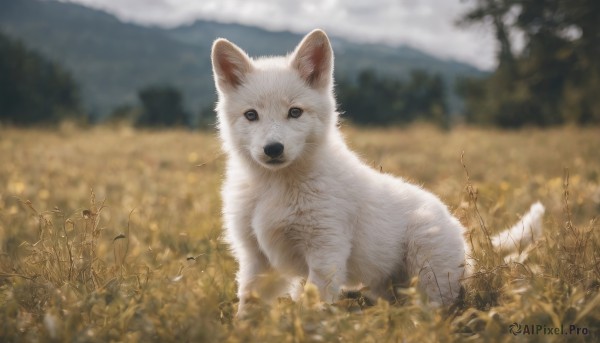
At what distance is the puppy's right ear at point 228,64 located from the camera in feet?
11.0

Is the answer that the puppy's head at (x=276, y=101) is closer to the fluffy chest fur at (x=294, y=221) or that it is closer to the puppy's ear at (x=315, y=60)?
the puppy's ear at (x=315, y=60)

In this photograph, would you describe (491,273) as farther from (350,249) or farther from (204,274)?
(204,274)

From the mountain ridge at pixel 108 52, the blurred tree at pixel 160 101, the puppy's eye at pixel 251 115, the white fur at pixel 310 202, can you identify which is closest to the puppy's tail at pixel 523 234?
the white fur at pixel 310 202

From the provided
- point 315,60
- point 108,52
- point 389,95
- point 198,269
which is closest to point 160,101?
point 389,95

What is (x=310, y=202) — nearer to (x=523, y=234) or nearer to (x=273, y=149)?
(x=273, y=149)

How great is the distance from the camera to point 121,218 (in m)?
5.00

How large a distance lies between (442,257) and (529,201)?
263cm

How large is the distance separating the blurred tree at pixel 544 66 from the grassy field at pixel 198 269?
6.99 m

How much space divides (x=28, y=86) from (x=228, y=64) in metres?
44.2

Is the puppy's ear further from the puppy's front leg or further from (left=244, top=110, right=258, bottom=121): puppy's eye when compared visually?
the puppy's front leg

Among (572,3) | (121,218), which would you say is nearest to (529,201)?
(121,218)

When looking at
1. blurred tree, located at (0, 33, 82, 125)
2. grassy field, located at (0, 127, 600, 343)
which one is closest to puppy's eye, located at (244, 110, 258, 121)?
grassy field, located at (0, 127, 600, 343)

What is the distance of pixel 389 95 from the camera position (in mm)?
62625

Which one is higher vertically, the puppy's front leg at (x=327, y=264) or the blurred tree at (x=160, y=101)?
the puppy's front leg at (x=327, y=264)
